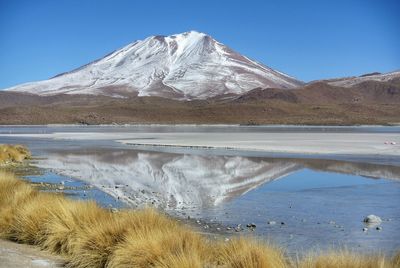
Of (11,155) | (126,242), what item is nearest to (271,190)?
(126,242)

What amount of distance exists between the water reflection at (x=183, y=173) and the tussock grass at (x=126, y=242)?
14.1 ft

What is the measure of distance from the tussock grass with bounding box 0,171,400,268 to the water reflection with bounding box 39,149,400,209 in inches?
169

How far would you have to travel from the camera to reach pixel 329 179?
1691cm

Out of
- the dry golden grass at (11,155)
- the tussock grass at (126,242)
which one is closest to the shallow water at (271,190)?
the dry golden grass at (11,155)

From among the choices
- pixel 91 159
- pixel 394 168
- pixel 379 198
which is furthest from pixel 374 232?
pixel 91 159

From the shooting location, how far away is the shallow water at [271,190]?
905 centimetres

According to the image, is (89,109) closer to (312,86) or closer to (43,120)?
(43,120)

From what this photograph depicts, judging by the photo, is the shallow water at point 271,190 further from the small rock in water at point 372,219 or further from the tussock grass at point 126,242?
the tussock grass at point 126,242

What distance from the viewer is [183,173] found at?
1870cm

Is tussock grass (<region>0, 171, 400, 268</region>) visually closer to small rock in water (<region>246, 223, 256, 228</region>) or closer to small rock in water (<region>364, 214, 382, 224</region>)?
small rock in water (<region>246, 223, 256, 228</region>)

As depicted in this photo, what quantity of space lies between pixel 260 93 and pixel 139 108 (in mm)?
47290

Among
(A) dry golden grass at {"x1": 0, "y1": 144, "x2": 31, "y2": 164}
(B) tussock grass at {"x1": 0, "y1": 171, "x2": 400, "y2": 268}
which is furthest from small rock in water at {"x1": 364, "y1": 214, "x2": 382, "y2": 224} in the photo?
(A) dry golden grass at {"x1": 0, "y1": 144, "x2": 31, "y2": 164}

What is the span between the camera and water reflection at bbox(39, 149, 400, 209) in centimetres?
1350

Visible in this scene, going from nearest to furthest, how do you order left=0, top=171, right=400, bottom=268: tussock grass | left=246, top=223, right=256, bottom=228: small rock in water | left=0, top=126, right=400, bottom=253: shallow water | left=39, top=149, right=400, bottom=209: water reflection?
left=0, top=171, right=400, bottom=268: tussock grass, left=0, top=126, right=400, bottom=253: shallow water, left=246, top=223, right=256, bottom=228: small rock in water, left=39, top=149, right=400, bottom=209: water reflection
